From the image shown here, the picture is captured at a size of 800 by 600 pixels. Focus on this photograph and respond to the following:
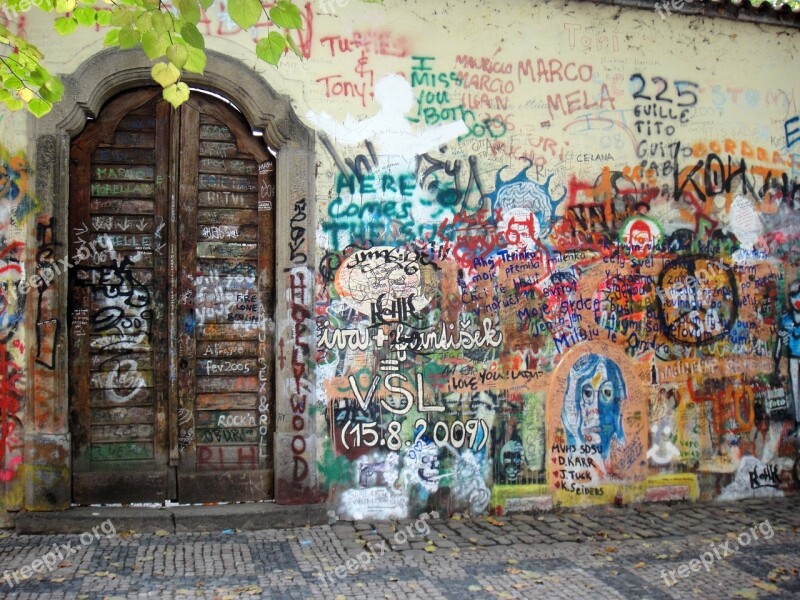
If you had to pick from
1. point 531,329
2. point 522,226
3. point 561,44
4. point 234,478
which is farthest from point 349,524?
point 561,44

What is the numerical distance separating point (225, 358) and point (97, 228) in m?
1.52

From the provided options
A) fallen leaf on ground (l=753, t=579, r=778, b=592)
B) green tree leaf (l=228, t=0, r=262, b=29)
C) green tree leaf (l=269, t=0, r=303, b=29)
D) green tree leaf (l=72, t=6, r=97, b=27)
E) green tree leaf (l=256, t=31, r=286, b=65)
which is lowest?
fallen leaf on ground (l=753, t=579, r=778, b=592)

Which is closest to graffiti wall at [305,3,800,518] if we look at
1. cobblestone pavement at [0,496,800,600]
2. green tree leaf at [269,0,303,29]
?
cobblestone pavement at [0,496,800,600]

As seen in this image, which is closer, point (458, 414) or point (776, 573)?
point (776, 573)

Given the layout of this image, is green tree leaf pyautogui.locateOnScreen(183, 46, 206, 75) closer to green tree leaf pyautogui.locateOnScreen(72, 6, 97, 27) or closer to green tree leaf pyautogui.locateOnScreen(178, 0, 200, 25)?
green tree leaf pyautogui.locateOnScreen(178, 0, 200, 25)

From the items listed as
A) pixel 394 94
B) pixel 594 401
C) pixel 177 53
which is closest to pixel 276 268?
pixel 394 94

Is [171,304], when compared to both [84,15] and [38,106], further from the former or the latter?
[84,15]

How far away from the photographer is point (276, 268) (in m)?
6.88

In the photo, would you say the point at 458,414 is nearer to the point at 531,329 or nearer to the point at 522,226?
the point at 531,329

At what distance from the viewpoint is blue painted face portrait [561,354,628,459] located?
7402 millimetres

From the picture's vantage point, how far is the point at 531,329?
7.35 m

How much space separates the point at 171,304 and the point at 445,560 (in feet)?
10.0

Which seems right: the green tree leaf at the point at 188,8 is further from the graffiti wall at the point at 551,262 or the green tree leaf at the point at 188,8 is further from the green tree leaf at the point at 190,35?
the graffiti wall at the point at 551,262

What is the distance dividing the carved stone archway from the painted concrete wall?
68 millimetres
